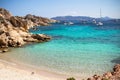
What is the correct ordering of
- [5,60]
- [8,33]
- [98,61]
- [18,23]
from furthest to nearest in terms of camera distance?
[18,23] < [8,33] < [5,60] < [98,61]

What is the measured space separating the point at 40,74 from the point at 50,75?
930mm

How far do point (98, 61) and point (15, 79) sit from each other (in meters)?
10.6

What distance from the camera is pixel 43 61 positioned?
24.0 meters

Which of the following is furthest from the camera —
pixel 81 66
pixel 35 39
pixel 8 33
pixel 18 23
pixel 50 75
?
pixel 18 23

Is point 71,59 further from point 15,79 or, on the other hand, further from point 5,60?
point 15,79

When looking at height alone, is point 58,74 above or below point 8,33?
below

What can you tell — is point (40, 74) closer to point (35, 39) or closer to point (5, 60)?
point (5, 60)

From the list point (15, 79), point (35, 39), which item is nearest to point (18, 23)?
point (35, 39)

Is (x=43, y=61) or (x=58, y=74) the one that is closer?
(x=58, y=74)

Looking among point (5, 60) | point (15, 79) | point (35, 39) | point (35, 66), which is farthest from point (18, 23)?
point (15, 79)

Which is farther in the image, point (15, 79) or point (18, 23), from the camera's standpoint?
point (18, 23)

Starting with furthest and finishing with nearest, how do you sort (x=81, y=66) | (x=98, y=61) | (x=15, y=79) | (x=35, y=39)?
1. (x=35, y=39)
2. (x=98, y=61)
3. (x=81, y=66)
4. (x=15, y=79)

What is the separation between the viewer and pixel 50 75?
61.5 ft

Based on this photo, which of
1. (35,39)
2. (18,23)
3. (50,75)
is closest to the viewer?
(50,75)
